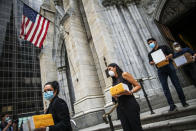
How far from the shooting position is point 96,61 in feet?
25.1

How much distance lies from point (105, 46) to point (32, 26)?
4.08 metres

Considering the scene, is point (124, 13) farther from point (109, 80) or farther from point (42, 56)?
point (42, 56)

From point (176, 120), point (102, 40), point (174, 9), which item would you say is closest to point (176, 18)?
point (174, 9)

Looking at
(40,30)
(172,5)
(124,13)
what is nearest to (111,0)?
(124,13)

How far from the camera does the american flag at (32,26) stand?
6176 millimetres

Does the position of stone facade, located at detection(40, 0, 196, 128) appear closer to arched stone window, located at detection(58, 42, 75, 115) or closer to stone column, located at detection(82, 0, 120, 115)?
stone column, located at detection(82, 0, 120, 115)

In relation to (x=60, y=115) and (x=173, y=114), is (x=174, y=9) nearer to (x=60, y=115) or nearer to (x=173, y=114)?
(x=173, y=114)

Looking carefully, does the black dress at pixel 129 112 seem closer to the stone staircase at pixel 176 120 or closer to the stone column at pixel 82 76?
the stone staircase at pixel 176 120

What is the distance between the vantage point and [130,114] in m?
1.80

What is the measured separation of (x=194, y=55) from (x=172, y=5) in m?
4.62

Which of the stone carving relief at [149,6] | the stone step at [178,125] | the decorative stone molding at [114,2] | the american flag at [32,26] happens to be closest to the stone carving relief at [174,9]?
the stone carving relief at [149,6]

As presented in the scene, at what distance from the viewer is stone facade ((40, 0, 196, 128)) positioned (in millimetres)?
5812

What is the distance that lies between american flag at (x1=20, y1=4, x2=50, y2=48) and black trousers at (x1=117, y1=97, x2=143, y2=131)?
6009 millimetres

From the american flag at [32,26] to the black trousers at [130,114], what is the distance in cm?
601
